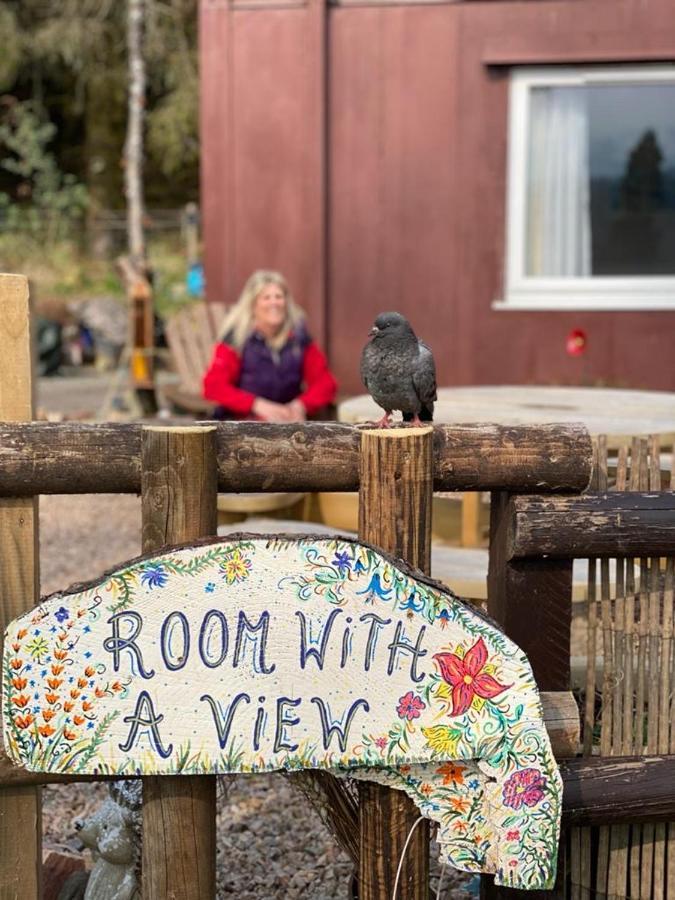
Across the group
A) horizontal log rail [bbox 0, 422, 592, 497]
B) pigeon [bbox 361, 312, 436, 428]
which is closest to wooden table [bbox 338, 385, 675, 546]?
pigeon [bbox 361, 312, 436, 428]

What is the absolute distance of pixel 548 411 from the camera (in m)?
5.10

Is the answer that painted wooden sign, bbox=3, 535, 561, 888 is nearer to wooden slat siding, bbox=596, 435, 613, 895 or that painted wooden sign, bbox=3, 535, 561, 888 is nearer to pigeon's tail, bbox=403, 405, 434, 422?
wooden slat siding, bbox=596, 435, 613, 895

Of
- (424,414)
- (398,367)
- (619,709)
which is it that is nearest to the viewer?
(619,709)

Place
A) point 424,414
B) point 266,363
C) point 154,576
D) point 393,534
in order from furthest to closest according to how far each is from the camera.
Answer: point 266,363 → point 424,414 → point 393,534 → point 154,576

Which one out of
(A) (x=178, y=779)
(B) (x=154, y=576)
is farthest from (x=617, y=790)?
(B) (x=154, y=576)

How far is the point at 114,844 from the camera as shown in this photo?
274 cm

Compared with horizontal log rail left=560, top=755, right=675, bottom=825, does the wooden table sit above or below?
above

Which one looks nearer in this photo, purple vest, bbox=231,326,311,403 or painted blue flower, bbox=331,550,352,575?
painted blue flower, bbox=331,550,352,575

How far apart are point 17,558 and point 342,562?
2.27ft

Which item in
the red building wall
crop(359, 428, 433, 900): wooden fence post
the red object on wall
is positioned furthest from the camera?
the red object on wall

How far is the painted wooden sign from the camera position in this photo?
2.28 meters

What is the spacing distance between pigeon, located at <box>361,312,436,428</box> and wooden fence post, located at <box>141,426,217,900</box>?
2.95ft

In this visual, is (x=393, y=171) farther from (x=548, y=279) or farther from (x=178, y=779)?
(x=178, y=779)

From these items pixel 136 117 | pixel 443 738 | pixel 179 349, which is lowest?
pixel 443 738
